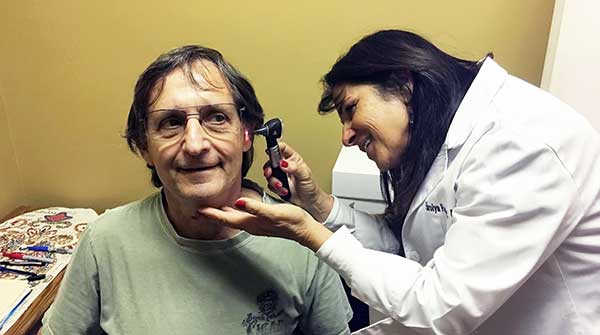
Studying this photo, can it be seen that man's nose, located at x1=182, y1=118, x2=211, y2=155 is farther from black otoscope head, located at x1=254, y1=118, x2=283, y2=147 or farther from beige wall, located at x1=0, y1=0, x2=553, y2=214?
beige wall, located at x1=0, y1=0, x2=553, y2=214

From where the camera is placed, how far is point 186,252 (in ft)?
3.94

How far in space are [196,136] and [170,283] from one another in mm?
346

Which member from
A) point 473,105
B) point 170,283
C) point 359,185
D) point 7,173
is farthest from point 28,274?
point 473,105

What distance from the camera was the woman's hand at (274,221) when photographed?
1.01 metres

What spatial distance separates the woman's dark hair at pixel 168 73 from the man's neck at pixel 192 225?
0.07 m

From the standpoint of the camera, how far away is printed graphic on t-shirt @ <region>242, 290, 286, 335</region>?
1203mm

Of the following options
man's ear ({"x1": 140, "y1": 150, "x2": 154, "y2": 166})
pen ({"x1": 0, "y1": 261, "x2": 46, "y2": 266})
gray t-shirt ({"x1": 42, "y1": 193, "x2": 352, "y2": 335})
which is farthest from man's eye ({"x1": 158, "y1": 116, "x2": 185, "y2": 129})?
pen ({"x1": 0, "y1": 261, "x2": 46, "y2": 266})

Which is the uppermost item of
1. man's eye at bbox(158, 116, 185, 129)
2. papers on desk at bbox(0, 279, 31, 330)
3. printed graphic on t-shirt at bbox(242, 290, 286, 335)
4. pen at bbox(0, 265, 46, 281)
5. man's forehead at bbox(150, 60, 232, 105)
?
man's forehead at bbox(150, 60, 232, 105)

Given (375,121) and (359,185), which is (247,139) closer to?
(375,121)

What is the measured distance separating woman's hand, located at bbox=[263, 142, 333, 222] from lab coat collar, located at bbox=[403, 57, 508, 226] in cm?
37

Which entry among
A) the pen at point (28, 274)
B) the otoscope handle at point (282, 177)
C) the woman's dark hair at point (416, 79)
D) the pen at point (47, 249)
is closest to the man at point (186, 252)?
the otoscope handle at point (282, 177)

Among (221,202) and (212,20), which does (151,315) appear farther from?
(212,20)

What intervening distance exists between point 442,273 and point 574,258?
0.26 metres

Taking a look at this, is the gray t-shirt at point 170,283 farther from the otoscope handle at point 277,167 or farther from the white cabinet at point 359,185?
the white cabinet at point 359,185
